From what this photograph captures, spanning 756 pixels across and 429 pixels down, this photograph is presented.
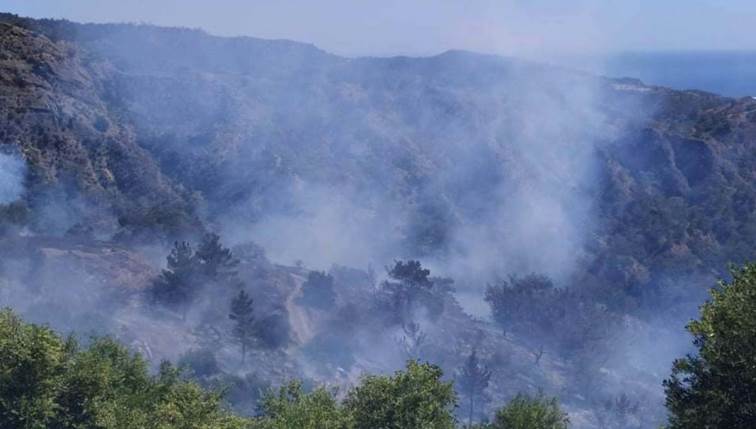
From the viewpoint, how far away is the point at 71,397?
831 inches

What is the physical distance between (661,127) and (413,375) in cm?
8581

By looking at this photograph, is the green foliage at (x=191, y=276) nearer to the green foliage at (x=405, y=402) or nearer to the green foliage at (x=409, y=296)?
the green foliage at (x=409, y=296)

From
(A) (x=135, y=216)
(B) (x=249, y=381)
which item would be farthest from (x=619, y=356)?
(A) (x=135, y=216)

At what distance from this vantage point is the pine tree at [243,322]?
142 feet

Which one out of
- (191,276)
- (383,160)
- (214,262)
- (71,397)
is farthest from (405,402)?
(383,160)

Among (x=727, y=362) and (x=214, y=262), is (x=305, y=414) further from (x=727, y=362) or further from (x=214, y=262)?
(x=214, y=262)

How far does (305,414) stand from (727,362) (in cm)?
1021

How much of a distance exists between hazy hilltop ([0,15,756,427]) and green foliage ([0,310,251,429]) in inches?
760

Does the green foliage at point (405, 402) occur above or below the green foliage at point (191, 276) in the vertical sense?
below

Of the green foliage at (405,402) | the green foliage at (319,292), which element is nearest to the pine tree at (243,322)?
the green foliage at (319,292)

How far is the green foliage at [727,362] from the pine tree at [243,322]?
30126 mm

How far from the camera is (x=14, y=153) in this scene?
2584 inches

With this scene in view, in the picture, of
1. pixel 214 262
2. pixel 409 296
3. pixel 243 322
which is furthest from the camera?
pixel 409 296

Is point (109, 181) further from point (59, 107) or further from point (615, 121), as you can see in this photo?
point (615, 121)
